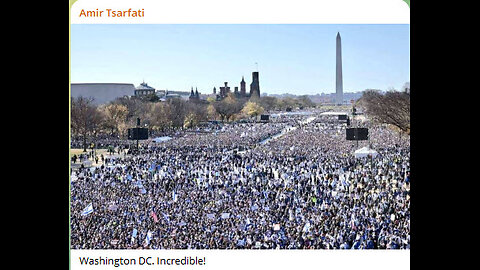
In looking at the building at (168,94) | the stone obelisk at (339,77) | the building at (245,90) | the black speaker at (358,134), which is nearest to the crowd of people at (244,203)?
the black speaker at (358,134)

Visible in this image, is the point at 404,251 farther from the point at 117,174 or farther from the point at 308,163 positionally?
the point at 308,163

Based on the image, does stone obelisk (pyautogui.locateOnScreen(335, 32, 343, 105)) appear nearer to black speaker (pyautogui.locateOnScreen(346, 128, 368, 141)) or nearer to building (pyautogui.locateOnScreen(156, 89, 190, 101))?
building (pyautogui.locateOnScreen(156, 89, 190, 101))

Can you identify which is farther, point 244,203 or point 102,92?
point 102,92

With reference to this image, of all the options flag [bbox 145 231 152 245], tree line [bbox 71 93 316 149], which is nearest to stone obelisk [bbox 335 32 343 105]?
tree line [bbox 71 93 316 149]

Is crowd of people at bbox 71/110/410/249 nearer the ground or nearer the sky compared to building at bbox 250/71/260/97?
nearer the ground

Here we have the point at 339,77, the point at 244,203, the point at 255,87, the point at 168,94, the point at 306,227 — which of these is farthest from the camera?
the point at 339,77

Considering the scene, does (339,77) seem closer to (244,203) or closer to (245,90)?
(245,90)

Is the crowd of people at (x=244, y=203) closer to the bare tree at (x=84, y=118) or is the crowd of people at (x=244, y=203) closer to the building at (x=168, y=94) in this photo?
the bare tree at (x=84, y=118)

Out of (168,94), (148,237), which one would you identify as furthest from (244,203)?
(168,94)

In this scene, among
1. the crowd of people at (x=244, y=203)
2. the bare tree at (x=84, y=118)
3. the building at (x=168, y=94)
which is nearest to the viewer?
the crowd of people at (x=244, y=203)
